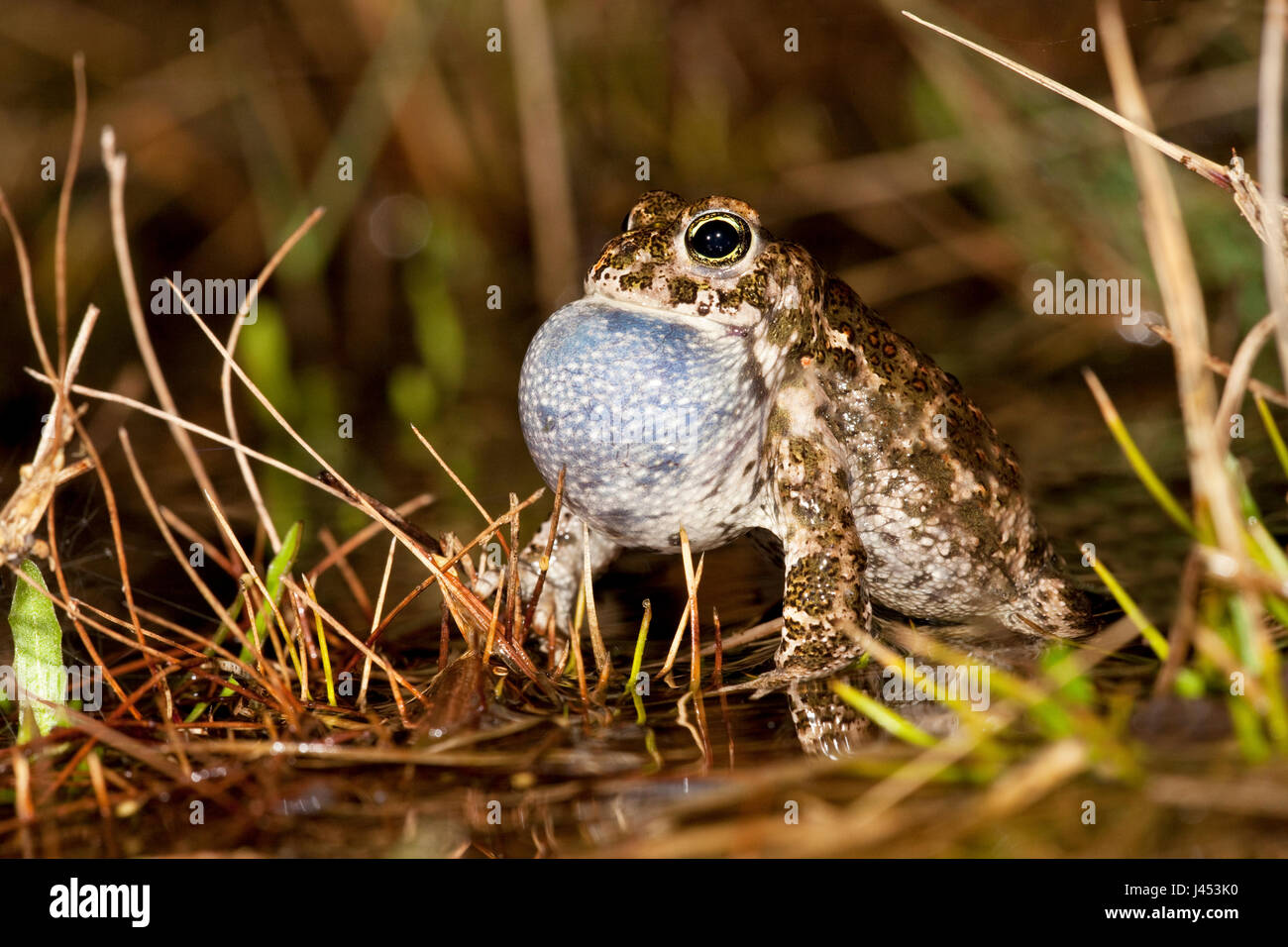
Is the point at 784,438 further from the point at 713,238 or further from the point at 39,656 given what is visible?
the point at 39,656

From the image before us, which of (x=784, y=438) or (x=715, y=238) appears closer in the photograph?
(x=715, y=238)

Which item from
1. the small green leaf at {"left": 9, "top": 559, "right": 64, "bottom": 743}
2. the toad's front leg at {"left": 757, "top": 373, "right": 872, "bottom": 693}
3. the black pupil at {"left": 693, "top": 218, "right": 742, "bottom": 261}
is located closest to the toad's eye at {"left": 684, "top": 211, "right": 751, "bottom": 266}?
the black pupil at {"left": 693, "top": 218, "right": 742, "bottom": 261}

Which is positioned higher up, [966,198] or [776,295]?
[966,198]

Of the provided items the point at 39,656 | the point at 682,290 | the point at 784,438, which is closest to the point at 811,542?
the point at 784,438

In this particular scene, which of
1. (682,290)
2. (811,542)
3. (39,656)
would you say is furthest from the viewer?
(811,542)

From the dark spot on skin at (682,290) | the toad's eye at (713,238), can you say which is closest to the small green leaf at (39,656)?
the dark spot on skin at (682,290)

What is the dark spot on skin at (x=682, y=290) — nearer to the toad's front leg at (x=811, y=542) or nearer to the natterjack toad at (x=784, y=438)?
the natterjack toad at (x=784, y=438)

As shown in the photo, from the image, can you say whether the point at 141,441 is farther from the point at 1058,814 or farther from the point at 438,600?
the point at 1058,814
